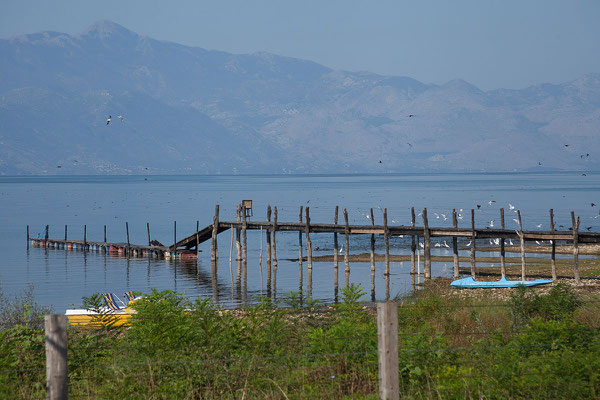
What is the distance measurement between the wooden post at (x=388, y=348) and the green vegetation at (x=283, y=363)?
0.61m

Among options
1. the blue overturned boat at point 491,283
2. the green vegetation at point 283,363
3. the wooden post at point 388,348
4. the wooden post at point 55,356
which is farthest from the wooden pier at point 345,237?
the wooden post at point 55,356

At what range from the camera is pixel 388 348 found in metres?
8.80

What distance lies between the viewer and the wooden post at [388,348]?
28.9 ft

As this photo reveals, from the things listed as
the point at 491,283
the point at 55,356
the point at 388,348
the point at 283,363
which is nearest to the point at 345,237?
the point at 491,283

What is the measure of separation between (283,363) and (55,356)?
13.4ft

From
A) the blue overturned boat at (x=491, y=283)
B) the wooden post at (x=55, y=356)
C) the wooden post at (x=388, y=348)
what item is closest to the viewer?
the wooden post at (x=55, y=356)

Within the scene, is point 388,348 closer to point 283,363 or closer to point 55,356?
point 283,363

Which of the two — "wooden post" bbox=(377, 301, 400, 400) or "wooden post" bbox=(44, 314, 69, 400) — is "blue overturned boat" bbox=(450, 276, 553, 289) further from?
"wooden post" bbox=(44, 314, 69, 400)

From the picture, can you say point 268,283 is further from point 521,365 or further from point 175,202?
point 175,202

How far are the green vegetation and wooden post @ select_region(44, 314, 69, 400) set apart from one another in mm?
1761

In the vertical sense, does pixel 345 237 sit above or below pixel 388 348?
above

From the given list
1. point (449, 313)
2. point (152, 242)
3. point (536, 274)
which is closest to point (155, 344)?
point (449, 313)

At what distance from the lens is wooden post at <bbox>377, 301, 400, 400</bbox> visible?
346 inches

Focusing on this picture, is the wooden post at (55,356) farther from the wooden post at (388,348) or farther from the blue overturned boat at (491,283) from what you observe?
the blue overturned boat at (491,283)
